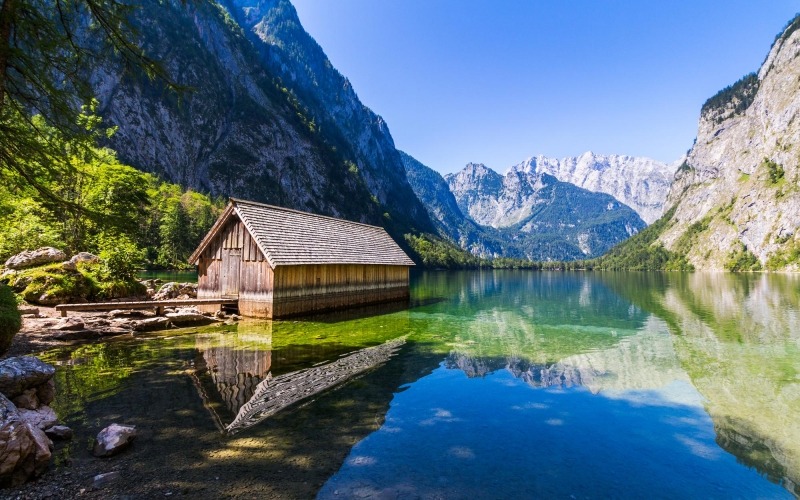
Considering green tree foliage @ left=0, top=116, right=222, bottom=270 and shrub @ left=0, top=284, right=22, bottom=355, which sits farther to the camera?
green tree foliage @ left=0, top=116, right=222, bottom=270

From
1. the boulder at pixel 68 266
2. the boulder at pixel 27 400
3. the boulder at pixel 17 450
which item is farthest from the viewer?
the boulder at pixel 68 266

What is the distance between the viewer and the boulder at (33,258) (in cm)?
2116

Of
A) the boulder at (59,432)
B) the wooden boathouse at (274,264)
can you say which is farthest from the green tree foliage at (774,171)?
the boulder at (59,432)

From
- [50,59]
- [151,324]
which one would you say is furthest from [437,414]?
[151,324]

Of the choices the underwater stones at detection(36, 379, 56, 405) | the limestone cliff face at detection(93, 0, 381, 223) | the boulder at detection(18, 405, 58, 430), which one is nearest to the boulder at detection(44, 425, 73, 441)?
the boulder at detection(18, 405, 58, 430)

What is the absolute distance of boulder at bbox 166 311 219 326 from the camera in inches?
750

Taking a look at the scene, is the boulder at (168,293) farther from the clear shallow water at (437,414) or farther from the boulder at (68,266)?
the clear shallow water at (437,414)

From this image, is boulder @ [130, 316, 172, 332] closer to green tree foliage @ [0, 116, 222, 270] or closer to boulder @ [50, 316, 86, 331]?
boulder @ [50, 316, 86, 331]

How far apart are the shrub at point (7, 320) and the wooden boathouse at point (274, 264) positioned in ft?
35.5

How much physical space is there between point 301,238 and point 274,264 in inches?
188

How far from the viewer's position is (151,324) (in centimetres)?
1769

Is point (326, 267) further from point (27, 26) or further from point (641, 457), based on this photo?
point (641, 457)

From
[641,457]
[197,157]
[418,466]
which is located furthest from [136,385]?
[197,157]

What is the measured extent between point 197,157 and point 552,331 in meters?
150
